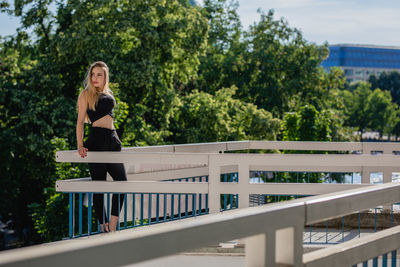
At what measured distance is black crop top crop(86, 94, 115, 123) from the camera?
6.28 meters

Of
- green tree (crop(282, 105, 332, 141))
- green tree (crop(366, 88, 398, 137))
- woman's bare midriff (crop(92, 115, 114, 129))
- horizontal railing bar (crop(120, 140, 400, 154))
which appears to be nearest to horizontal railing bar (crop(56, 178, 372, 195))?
woman's bare midriff (crop(92, 115, 114, 129))

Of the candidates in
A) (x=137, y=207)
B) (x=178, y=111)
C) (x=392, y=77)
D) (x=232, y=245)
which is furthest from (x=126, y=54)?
(x=392, y=77)

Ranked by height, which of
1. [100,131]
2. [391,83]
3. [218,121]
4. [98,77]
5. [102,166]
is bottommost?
[102,166]

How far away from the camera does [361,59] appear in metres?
155

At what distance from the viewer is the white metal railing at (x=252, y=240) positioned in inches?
56.9

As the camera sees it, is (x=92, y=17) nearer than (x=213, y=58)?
Yes

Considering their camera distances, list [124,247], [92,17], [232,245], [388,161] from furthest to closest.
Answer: [92,17], [388,161], [232,245], [124,247]

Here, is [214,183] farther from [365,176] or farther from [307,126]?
[307,126]

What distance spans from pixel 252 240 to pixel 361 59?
160 metres

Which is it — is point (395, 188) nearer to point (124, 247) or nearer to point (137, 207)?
point (124, 247)

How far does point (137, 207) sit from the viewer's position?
7289 millimetres

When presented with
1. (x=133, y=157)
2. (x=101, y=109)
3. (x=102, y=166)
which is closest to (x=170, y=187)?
(x=133, y=157)

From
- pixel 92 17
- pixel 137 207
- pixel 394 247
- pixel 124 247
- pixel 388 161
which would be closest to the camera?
pixel 124 247

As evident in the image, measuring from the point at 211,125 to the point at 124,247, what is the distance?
81.5ft
